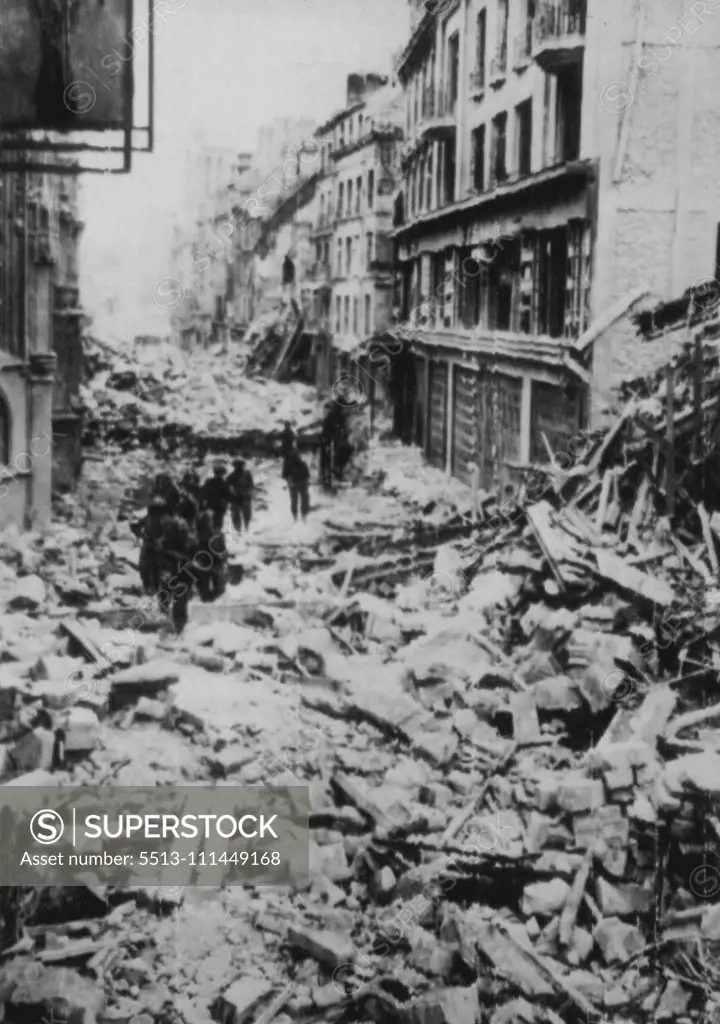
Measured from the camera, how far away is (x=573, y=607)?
365 inches

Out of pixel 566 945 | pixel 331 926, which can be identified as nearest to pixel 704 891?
pixel 566 945

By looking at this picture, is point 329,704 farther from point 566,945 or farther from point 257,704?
point 566,945

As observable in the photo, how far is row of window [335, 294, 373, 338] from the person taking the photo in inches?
484

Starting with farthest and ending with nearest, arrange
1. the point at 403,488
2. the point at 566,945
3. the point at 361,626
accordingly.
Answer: the point at 403,488, the point at 361,626, the point at 566,945

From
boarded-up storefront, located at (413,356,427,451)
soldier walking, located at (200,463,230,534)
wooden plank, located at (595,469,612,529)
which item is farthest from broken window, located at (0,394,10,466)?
wooden plank, located at (595,469,612,529)

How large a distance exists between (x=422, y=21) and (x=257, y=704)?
19.9 feet

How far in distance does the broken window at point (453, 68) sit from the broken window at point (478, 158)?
390 millimetres

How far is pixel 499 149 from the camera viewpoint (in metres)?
10.9

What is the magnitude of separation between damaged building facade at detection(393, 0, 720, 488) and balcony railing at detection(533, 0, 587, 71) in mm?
19

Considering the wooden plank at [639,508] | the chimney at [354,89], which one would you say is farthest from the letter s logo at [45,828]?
the wooden plank at [639,508]

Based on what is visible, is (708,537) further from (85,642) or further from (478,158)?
(85,642)

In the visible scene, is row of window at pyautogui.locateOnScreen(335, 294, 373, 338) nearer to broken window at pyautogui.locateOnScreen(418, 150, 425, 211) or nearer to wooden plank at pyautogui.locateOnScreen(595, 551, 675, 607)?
broken window at pyautogui.locateOnScreen(418, 150, 425, 211)

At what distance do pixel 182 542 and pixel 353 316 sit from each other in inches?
163

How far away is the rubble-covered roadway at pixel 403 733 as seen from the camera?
20.2 feet
